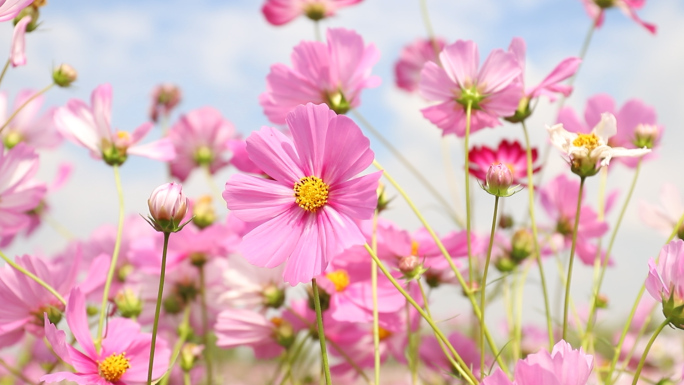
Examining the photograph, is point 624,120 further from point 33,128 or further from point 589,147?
point 33,128

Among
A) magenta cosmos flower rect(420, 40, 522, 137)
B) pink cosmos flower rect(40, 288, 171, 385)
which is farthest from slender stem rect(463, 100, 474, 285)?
pink cosmos flower rect(40, 288, 171, 385)

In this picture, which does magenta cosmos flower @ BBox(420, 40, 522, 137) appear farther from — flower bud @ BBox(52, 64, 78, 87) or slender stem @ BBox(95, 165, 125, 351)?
flower bud @ BBox(52, 64, 78, 87)

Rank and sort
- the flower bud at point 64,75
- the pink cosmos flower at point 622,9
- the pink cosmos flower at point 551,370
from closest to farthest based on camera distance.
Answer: the pink cosmos flower at point 551,370 < the flower bud at point 64,75 < the pink cosmos flower at point 622,9

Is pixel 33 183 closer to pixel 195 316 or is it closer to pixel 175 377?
pixel 195 316

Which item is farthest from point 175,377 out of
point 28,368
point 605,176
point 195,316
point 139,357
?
point 605,176

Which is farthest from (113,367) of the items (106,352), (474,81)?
(474,81)

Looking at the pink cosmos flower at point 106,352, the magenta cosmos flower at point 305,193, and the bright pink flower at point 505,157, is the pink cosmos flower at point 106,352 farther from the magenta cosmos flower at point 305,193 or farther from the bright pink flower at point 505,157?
the bright pink flower at point 505,157

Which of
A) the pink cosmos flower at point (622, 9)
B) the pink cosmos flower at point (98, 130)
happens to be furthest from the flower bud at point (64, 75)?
the pink cosmos flower at point (622, 9)
